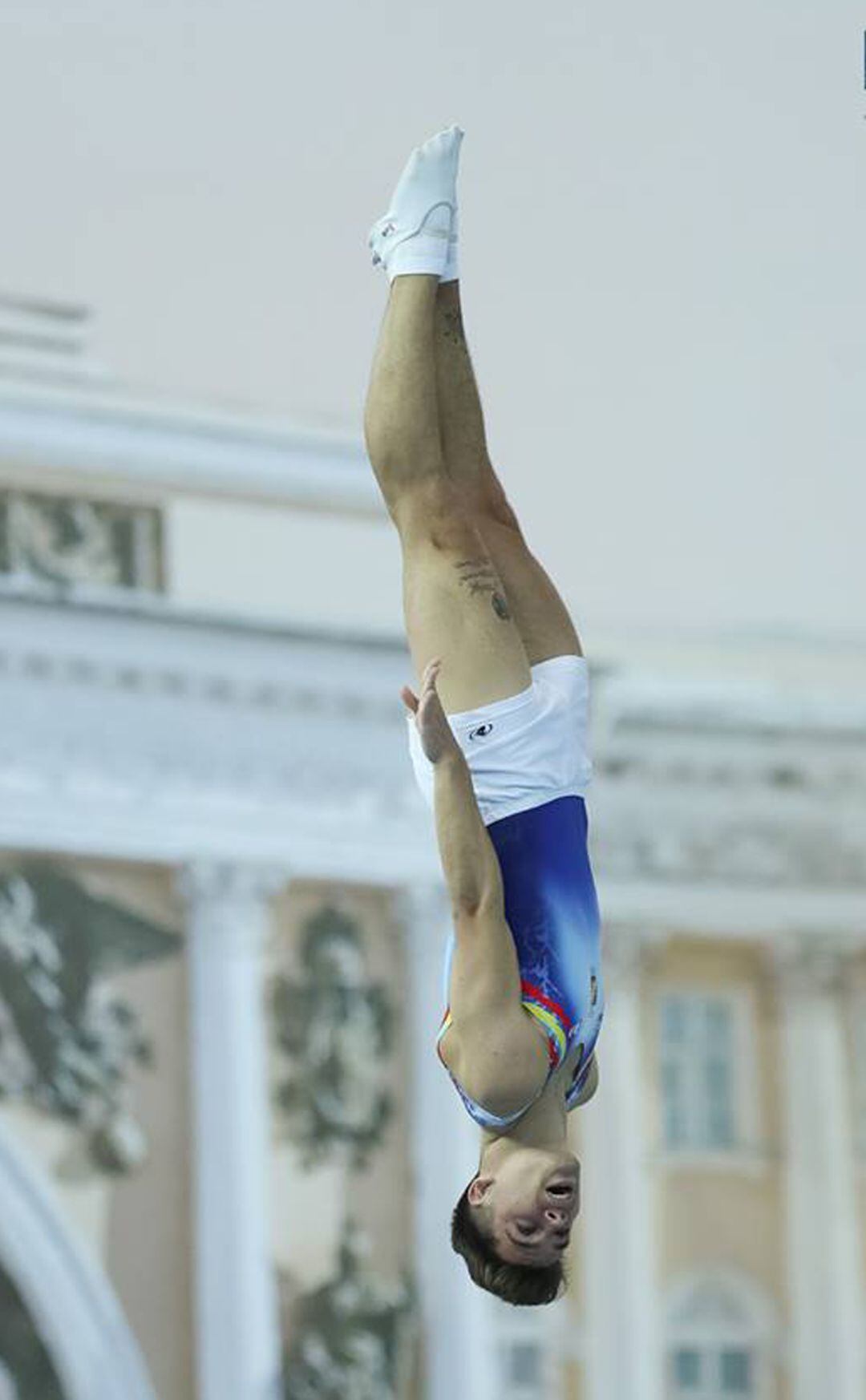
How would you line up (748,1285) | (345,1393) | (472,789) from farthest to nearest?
(748,1285) < (345,1393) < (472,789)

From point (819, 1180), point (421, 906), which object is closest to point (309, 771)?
point (421, 906)

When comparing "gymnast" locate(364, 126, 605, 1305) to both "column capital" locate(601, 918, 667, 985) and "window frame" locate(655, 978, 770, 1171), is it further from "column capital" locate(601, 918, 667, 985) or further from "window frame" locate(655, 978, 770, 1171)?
"window frame" locate(655, 978, 770, 1171)

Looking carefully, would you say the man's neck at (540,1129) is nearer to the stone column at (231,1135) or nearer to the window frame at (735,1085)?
the stone column at (231,1135)

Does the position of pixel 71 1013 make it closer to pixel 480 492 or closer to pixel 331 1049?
pixel 331 1049

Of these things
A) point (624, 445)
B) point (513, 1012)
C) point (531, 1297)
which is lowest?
point (531, 1297)

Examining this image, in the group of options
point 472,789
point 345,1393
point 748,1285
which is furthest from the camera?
point 748,1285

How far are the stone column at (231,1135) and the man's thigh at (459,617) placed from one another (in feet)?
25.3

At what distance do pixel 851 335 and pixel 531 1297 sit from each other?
779cm

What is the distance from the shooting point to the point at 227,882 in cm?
1438

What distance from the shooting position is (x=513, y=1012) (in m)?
6.37

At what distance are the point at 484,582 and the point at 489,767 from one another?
315mm

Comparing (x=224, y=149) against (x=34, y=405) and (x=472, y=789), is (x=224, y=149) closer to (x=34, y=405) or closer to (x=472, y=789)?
(x=34, y=405)

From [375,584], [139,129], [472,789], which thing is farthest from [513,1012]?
[375,584]

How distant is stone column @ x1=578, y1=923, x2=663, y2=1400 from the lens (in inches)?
584
